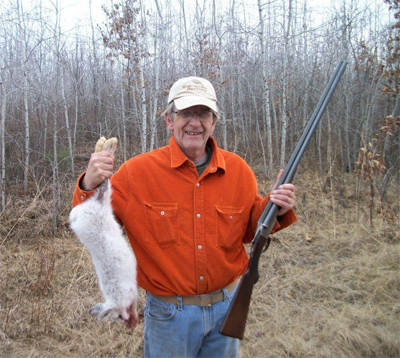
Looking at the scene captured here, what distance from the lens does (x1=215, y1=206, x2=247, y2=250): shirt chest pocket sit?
190cm

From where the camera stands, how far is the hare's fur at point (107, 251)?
1.61 metres

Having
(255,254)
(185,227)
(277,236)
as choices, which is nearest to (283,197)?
(255,254)

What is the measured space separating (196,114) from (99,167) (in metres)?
0.62

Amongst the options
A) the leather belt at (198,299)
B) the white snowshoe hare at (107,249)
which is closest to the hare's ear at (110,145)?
the white snowshoe hare at (107,249)

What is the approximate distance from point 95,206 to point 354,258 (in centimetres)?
488

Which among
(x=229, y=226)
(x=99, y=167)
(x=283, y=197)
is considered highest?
(x=99, y=167)

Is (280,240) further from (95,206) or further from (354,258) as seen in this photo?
(95,206)

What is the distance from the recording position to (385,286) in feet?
14.5

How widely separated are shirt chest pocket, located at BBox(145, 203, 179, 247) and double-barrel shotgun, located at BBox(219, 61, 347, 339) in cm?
41

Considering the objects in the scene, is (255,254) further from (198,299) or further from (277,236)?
(277,236)

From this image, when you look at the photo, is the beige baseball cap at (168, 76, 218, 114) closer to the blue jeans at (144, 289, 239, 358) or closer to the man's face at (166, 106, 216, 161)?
the man's face at (166, 106, 216, 161)

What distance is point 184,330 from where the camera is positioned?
5.92 feet

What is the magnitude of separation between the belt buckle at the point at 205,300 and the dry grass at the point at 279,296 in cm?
199

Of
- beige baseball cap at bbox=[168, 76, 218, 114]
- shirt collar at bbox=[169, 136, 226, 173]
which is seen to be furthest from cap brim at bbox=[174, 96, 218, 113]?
shirt collar at bbox=[169, 136, 226, 173]
